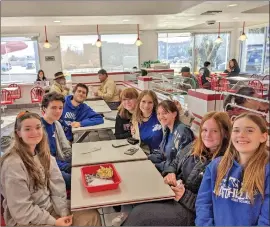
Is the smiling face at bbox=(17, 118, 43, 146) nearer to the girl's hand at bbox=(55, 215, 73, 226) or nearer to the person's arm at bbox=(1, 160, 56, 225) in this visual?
the person's arm at bbox=(1, 160, 56, 225)

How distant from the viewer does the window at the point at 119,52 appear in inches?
322

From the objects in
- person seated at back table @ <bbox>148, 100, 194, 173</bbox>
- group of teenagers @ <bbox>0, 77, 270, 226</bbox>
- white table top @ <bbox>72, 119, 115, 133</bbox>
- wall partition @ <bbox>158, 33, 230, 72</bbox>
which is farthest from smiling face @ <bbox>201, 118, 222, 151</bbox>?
wall partition @ <bbox>158, 33, 230, 72</bbox>

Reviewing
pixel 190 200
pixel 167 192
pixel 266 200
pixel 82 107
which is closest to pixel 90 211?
pixel 167 192

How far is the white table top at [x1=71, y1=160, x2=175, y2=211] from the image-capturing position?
1.30 meters

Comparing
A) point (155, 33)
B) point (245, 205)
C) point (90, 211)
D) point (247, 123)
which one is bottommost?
point (90, 211)

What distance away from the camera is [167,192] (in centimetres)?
140

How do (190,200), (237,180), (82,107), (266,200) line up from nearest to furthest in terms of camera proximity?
(266,200) → (237,180) → (190,200) → (82,107)

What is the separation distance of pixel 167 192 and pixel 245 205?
0.43 metres

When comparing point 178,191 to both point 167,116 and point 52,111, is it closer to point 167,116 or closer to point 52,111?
point 167,116

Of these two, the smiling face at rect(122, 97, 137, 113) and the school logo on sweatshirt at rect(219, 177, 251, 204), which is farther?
the smiling face at rect(122, 97, 137, 113)

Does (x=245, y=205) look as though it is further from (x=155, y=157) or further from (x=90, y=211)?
(x=155, y=157)

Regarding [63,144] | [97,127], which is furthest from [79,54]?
[63,144]

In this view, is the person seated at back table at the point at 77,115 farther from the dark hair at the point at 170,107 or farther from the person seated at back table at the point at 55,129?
the dark hair at the point at 170,107

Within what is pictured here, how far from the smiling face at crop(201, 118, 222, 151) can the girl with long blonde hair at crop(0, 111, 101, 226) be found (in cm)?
73
